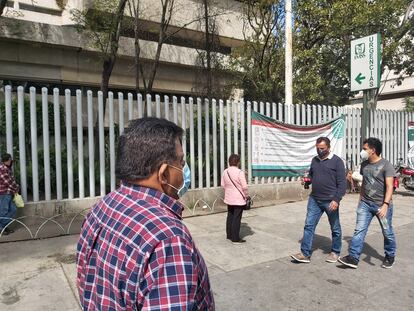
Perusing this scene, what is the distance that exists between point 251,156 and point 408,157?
200 inches

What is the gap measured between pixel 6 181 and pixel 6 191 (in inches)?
6.2

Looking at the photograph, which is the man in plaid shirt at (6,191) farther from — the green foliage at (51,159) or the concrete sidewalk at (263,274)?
the green foliage at (51,159)

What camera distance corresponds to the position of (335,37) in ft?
45.3

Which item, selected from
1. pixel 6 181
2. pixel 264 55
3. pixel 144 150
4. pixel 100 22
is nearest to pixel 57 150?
pixel 6 181

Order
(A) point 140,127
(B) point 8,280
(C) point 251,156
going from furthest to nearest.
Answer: (C) point 251,156
(B) point 8,280
(A) point 140,127

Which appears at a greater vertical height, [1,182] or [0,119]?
[0,119]

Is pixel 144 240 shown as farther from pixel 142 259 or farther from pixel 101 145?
pixel 101 145

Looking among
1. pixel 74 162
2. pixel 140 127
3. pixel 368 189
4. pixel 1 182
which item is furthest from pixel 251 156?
pixel 140 127

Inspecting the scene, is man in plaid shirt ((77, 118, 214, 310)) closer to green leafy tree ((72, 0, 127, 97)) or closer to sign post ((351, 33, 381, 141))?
sign post ((351, 33, 381, 141))

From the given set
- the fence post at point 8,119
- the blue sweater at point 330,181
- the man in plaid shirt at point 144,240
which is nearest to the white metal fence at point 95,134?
the fence post at point 8,119

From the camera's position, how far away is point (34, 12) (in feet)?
45.5

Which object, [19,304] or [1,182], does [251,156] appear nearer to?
[1,182]

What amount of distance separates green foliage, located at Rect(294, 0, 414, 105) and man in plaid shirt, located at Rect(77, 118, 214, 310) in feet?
41.5

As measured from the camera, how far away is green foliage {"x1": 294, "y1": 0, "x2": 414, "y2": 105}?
1273 cm
